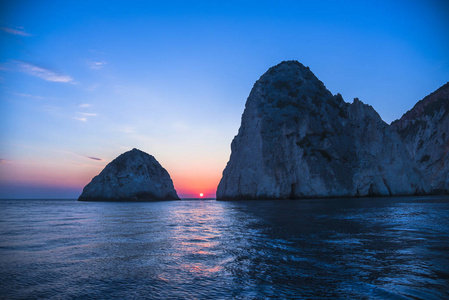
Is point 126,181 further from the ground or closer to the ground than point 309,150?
closer to the ground

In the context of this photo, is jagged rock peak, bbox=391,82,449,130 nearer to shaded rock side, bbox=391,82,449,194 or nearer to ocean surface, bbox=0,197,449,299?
shaded rock side, bbox=391,82,449,194

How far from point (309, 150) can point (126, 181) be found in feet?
184

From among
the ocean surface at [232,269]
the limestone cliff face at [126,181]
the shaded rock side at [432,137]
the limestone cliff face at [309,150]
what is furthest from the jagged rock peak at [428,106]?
A: the ocean surface at [232,269]

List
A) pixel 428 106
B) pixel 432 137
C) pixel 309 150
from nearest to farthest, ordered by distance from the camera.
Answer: pixel 309 150
pixel 432 137
pixel 428 106

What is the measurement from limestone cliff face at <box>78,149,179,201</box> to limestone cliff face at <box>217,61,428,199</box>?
2784 centimetres

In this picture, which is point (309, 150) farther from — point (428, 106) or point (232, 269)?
point (232, 269)

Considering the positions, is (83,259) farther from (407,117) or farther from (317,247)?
(407,117)

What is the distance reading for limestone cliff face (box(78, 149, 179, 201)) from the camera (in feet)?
276

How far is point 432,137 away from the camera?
86625 millimetres

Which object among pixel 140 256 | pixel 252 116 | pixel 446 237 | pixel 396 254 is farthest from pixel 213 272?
pixel 252 116

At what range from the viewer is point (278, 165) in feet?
207

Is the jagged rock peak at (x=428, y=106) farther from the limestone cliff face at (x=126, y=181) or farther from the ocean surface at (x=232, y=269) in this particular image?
the ocean surface at (x=232, y=269)

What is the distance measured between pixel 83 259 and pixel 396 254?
9039 millimetres

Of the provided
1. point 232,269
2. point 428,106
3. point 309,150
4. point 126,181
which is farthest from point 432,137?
point 232,269
